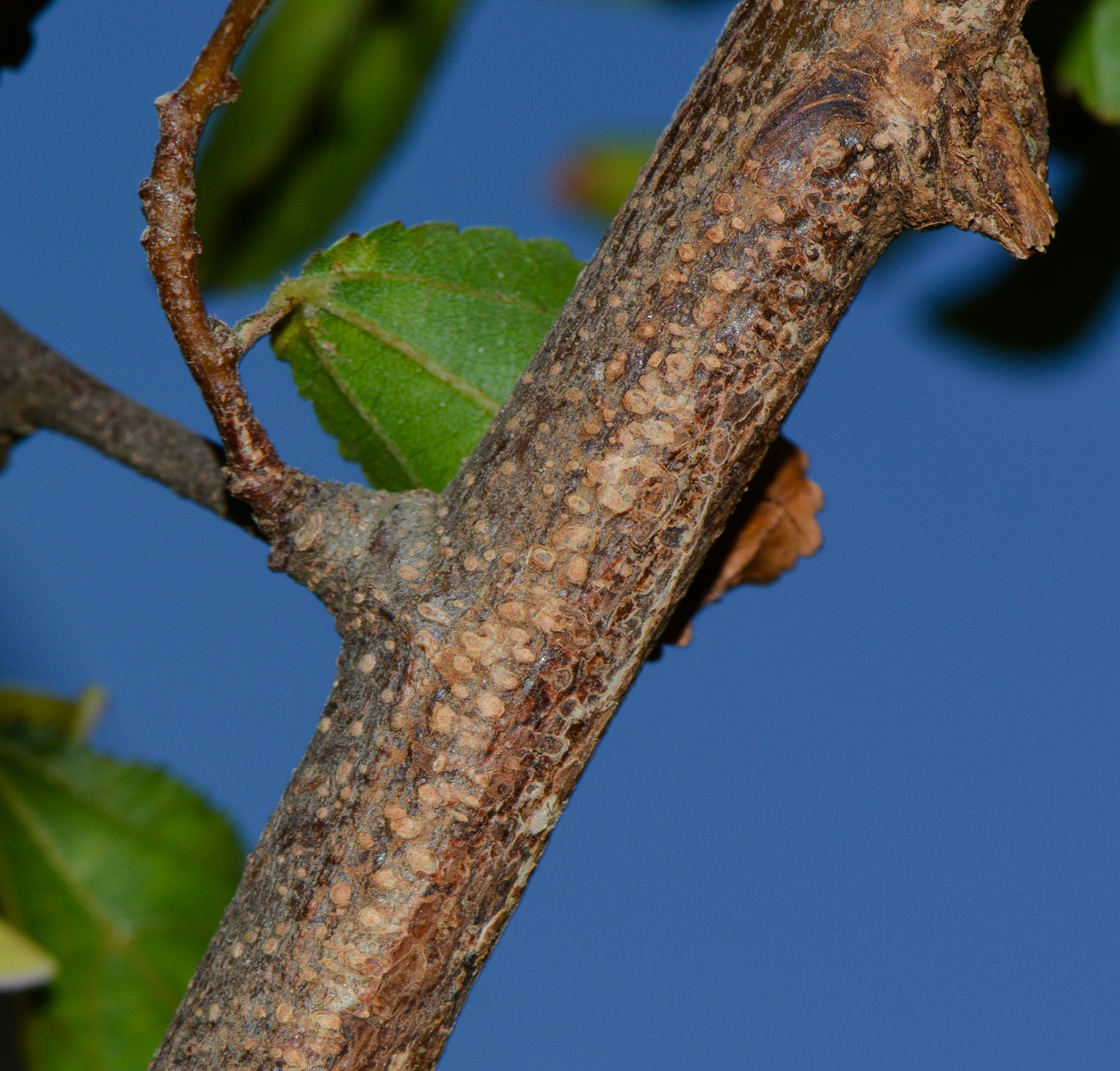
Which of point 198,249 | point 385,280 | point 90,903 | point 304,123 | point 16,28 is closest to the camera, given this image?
point 198,249

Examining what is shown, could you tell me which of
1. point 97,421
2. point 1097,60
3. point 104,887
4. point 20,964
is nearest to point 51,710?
point 104,887

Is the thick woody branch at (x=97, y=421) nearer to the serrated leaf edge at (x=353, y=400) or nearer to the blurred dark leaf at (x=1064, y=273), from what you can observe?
the serrated leaf edge at (x=353, y=400)

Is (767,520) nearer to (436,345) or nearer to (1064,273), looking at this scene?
(436,345)

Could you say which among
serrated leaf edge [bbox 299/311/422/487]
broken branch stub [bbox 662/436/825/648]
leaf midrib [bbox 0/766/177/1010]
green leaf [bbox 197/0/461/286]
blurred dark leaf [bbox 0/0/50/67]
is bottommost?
leaf midrib [bbox 0/766/177/1010]

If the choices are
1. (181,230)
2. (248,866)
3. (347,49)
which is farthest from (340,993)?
(347,49)

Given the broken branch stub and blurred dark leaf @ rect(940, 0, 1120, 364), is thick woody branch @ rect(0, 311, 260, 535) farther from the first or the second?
blurred dark leaf @ rect(940, 0, 1120, 364)

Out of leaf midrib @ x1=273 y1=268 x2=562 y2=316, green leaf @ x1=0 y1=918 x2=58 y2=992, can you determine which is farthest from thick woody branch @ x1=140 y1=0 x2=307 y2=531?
green leaf @ x1=0 y1=918 x2=58 y2=992

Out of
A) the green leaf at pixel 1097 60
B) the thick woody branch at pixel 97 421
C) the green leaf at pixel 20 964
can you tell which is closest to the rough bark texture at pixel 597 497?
the green leaf at pixel 20 964
